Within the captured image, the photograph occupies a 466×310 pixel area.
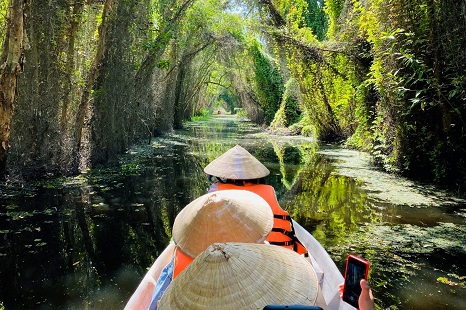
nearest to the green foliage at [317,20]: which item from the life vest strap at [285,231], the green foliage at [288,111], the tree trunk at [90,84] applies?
the green foliage at [288,111]

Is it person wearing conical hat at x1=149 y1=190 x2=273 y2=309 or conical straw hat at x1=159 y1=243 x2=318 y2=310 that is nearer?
conical straw hat at x1=159 y1=243 x2=318 y2=310

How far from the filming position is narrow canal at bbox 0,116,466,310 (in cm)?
395

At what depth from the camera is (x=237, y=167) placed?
15.4 feet

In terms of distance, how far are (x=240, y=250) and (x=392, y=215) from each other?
A: 202 inches

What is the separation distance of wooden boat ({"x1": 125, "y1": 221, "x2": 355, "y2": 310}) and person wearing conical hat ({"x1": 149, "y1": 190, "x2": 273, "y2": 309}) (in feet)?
0.76

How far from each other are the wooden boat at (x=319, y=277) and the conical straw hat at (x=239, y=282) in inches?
40.6

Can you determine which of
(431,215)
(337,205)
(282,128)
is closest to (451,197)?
(431,215)

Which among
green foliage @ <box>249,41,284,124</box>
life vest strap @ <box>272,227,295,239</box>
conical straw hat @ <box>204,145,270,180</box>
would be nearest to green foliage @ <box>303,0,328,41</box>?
green foliage @ <box>249,41,284,124</box>

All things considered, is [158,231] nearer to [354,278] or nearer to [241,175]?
[241,175]

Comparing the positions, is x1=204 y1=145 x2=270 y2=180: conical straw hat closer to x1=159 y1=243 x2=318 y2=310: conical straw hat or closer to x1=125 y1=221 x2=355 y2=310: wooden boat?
x1=125 y1=221 x2=355 y2=310: wooden boat

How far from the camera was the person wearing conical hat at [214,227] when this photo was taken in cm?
264

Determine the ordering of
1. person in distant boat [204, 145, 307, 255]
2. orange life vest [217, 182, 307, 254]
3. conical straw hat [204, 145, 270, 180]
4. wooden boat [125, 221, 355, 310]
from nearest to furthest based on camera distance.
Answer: wooden boat [125, 221, 355, 310] → orange life vest [217, 182, 307, 254] → person in distant boat [204, 145, 307, 255] → conical straw hat [204, 145, 270, 180]

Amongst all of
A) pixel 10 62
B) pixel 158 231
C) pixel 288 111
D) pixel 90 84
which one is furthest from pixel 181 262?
pixel 288 111

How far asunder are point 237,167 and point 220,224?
2.05 meters
